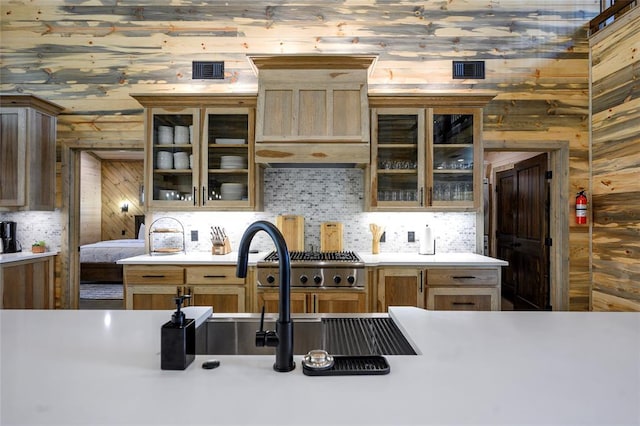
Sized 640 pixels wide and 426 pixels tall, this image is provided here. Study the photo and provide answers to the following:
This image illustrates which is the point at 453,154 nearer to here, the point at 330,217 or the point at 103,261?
the point at 330,217

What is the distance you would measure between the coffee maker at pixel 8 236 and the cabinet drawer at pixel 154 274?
149cm

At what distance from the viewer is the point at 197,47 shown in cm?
380

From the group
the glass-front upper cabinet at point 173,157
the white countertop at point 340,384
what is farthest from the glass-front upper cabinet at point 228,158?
the white countertop at point 340,384

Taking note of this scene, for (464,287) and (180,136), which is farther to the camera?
(180,136)

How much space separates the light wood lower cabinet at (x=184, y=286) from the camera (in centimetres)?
313

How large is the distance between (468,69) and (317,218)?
2.21 m

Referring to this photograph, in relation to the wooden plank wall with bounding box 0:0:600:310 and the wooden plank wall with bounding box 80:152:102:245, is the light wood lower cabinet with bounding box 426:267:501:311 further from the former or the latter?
the wooden plank wall with bounding box 80:152:102:245

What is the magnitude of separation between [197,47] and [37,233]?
2556 millimetres

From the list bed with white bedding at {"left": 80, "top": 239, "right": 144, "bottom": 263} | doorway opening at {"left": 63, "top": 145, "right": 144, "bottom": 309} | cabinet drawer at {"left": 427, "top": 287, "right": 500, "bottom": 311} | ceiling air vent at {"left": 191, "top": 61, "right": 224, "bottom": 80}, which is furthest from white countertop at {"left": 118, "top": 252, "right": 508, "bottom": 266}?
bed with white bedding at {"left": 80, "top": 239, "right": 144, "bottom": 263}

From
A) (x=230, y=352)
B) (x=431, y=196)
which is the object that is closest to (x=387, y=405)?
(x=230, y=352)

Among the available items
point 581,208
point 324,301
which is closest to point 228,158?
point 324,301

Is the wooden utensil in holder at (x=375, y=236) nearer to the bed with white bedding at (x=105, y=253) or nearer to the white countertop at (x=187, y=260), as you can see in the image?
the white countertop at (x=187, y=260)

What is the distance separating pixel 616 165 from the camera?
3.21 metres

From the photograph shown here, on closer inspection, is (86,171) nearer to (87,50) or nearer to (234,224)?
(87,50)
